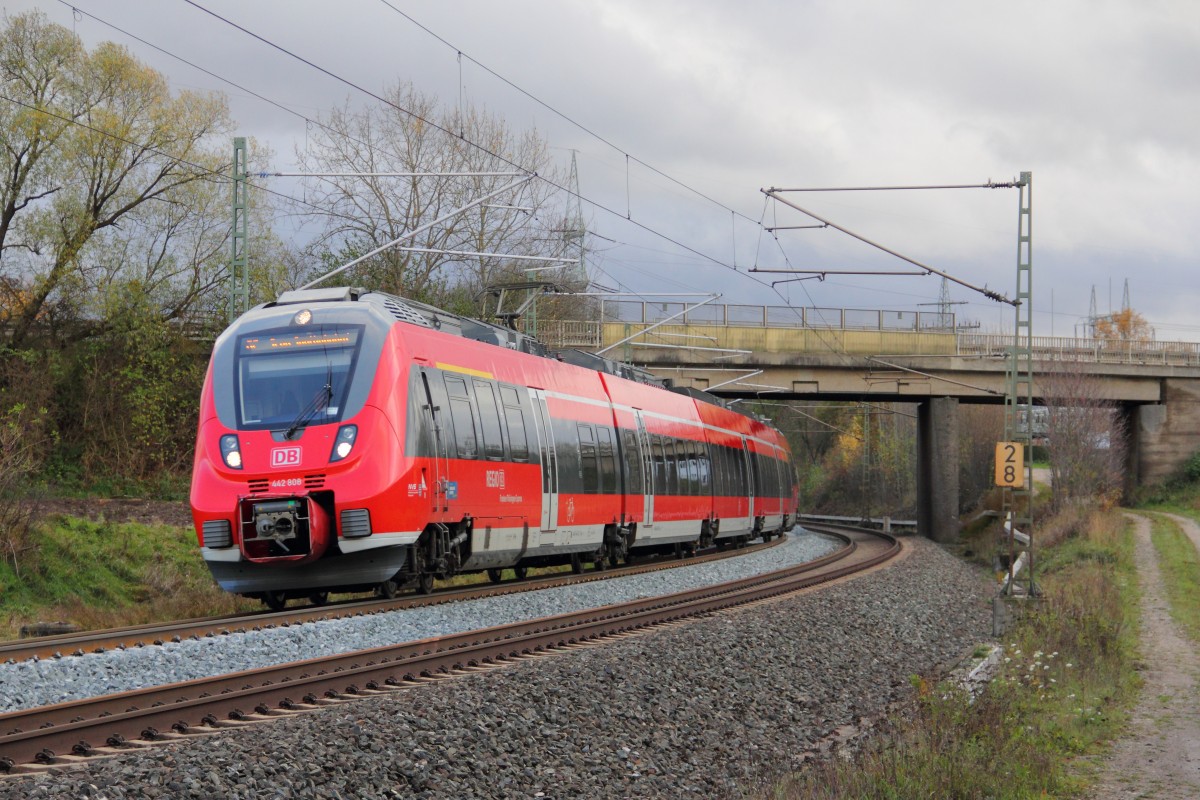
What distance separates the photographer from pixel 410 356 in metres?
15.2

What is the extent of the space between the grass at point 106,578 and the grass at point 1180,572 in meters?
14.5

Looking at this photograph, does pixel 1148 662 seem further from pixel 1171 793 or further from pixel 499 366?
pixel 499 366

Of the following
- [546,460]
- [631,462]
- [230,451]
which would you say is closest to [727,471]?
[631,462]

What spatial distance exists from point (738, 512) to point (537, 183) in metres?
15.0

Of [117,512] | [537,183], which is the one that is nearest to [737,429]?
[537,183]

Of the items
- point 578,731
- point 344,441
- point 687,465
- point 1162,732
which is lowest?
point 1162,732

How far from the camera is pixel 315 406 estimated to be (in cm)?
1452

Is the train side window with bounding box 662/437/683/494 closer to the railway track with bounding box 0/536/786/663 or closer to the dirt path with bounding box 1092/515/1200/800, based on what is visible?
the railway track with bounding box 0/536/786/663

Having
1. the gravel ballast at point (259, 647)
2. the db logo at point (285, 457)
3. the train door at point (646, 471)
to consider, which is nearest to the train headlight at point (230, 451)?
the db logo at point (285, 457)

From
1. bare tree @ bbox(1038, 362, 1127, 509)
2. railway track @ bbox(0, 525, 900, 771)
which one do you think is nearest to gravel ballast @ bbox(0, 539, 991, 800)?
railway track @ bbox(0, 525, 900, 771)

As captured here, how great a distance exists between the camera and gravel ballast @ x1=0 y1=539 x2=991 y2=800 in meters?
6.63

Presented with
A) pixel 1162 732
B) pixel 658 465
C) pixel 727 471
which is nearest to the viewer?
pixel 1162 732

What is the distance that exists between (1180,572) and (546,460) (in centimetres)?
1565

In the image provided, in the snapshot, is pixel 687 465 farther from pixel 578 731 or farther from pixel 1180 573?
pixel 578 731
